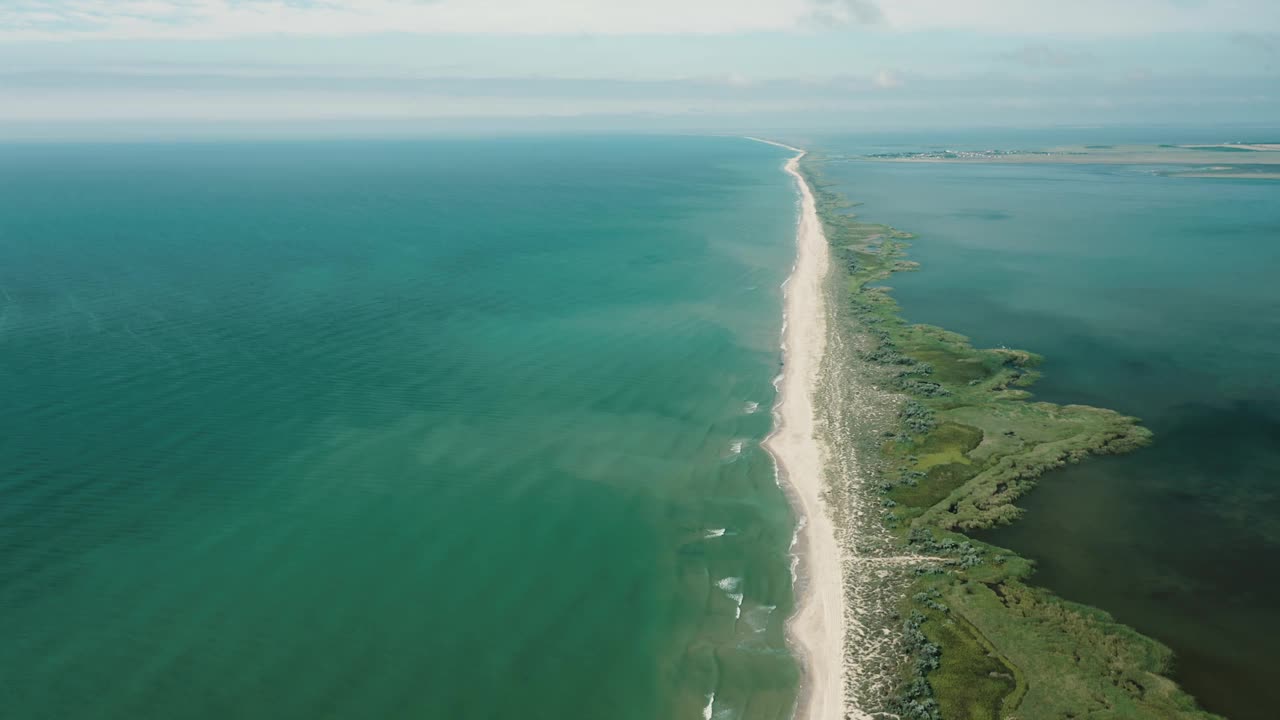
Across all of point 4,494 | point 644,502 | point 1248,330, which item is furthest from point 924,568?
point 1248,330

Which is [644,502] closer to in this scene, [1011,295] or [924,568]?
[924,568]

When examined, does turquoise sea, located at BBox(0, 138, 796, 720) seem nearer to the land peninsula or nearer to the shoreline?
the shoreline

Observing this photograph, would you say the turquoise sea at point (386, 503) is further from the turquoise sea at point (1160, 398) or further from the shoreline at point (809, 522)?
the turquoise sea at point (1160, 398)

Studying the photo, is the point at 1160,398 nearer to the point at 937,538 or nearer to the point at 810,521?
the point at 937,538

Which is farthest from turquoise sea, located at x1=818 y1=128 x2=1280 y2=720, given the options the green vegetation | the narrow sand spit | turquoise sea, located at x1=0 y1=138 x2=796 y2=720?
turquoise sea, located at x1=0 y1=138 x2=796 y2=720

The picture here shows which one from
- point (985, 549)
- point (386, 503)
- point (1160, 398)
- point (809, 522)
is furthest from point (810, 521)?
point (1160, 398)

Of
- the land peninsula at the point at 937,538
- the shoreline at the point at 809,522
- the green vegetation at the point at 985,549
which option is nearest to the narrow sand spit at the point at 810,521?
the shoreline at the point at 809,522
